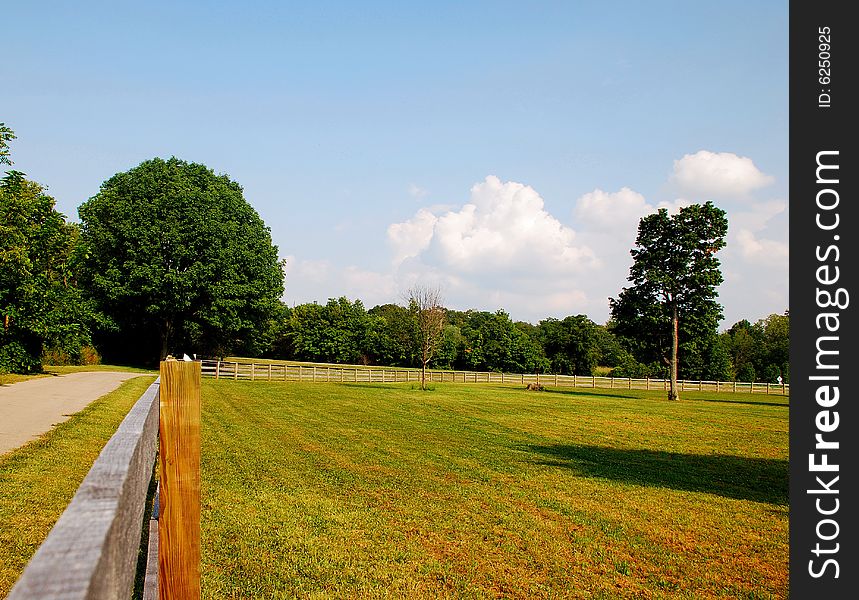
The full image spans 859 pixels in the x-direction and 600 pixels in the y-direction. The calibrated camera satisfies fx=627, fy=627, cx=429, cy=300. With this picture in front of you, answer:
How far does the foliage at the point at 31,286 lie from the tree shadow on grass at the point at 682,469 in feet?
58.1

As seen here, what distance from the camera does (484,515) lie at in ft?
23.7

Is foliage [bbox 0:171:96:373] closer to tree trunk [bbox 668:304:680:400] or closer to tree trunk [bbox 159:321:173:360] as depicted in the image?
tree trunk [bbox 159:321:173:360]

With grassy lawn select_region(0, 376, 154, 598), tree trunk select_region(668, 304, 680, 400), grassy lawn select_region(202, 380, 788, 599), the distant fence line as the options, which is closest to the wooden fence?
grassy lawn select_region(202, 380, 788, 599)

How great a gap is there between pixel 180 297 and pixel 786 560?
123ft

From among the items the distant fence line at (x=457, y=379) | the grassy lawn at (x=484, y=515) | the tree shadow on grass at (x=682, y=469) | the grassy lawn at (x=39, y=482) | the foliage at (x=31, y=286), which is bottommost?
the distant fence line at (x=457, y=379)

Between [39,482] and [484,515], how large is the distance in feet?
17.7

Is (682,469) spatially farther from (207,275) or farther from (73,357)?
(73,357)

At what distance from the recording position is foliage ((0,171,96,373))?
20.3 m

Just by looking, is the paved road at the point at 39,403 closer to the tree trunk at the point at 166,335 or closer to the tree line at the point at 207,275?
the tree line at the point at 207,275

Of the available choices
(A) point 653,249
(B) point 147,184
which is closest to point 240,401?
(B) point 147,184

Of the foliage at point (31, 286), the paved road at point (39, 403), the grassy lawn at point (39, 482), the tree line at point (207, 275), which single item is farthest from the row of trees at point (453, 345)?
the grassy lawn at point (39, 482)

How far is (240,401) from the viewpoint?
72.7 feet

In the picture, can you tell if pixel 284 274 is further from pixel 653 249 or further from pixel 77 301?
pixel 653 249

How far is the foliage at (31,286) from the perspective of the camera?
20.3 metres
